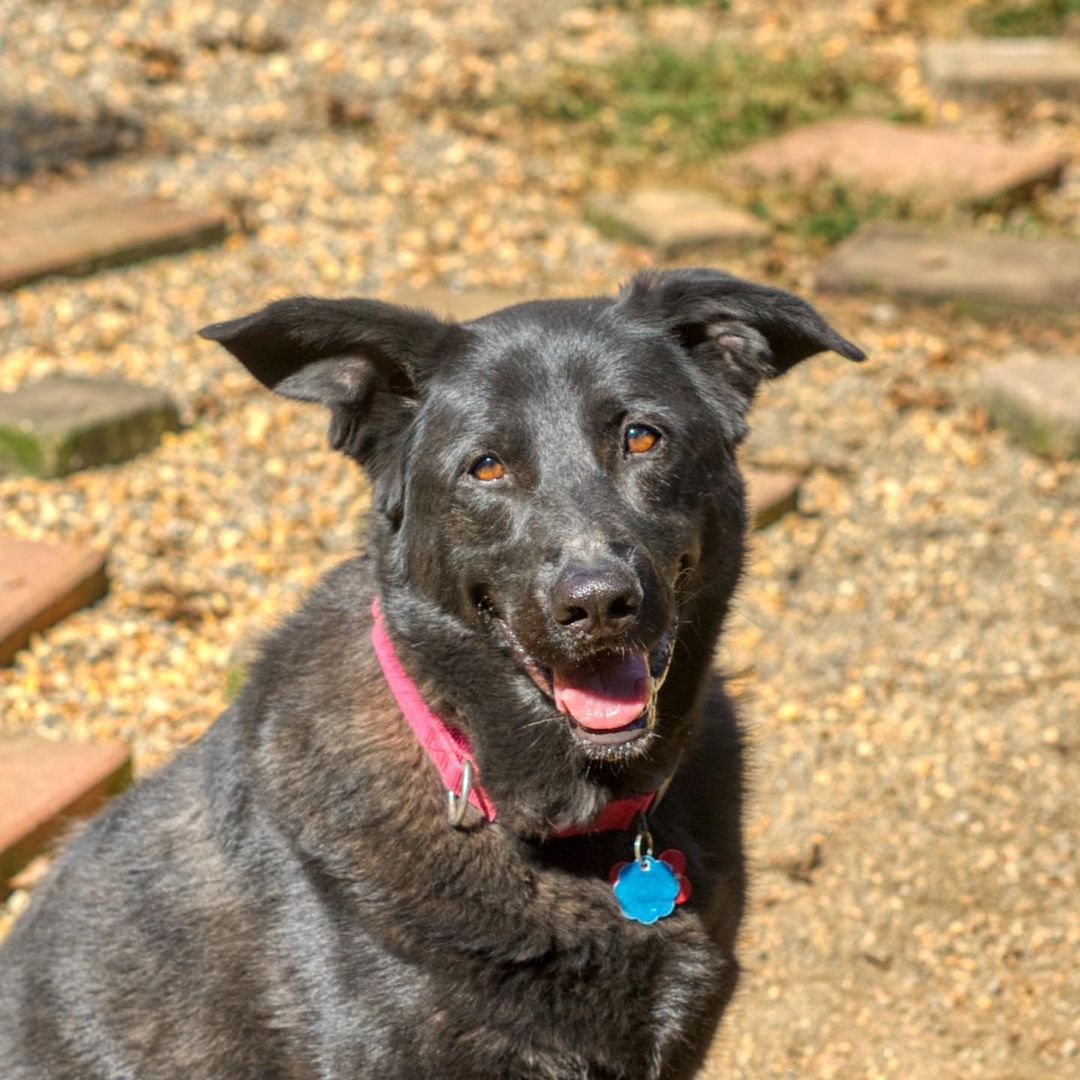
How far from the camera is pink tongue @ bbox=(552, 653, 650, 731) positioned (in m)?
3.02

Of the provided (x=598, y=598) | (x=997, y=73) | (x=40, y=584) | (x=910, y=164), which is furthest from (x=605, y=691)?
(x=997, y=73)

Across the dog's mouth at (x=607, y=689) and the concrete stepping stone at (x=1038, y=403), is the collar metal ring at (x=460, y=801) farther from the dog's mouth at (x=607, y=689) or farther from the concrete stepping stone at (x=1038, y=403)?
the concrete stepping stone at (x=1038, y=403)

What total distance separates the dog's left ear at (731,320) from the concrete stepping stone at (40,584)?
7.94ft

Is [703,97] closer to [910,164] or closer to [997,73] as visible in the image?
[910,164]

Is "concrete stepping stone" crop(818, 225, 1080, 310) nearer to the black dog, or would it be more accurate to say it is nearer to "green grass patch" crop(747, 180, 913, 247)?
"green grass patch" crop(747, 180, 913, 247)

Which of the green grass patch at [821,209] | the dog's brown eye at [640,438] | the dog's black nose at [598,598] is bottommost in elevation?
the green grass patch at [821,209]

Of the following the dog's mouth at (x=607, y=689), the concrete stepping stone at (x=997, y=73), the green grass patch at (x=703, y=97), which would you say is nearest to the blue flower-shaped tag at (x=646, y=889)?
the dog's mouth at (x=607, y=689)

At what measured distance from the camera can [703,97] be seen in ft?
26.1

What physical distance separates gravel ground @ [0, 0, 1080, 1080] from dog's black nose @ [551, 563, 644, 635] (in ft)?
3.01

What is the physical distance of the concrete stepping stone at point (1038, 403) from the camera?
5.86m

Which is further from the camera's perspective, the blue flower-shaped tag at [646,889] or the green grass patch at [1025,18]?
the green grass patch at [1025,18]

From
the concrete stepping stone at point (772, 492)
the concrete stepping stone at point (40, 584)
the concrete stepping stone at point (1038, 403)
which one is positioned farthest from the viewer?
the concrete stepping stone at point (1038, 403)

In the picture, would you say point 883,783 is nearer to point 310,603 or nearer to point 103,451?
point 310,603

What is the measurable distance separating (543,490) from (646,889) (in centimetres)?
77
